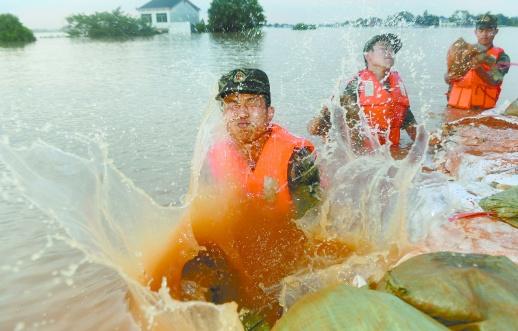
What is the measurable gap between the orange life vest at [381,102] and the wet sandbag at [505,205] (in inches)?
114

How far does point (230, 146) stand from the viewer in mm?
3840

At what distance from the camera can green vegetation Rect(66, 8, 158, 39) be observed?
49844 millimetres

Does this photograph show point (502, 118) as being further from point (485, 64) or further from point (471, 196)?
point (471, 196)

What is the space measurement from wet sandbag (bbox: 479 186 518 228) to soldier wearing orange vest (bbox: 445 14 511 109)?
638 centimetres

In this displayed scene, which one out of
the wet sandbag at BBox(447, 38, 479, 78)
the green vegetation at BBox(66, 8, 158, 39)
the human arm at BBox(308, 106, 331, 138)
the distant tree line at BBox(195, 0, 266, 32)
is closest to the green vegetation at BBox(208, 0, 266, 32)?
A: the distant tree line at BBox(195, 0, 266, 32)

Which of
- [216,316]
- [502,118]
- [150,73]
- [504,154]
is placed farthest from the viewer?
[150,73]

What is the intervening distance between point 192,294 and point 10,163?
1.97m

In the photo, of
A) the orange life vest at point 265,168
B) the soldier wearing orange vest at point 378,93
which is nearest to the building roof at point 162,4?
the soldier wearing orange vest at point 378,93

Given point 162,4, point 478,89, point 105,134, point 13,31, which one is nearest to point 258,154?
point 105,134

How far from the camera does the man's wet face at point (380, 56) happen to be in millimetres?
6500

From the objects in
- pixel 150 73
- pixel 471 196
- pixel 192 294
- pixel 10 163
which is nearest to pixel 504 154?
pixel 471 196

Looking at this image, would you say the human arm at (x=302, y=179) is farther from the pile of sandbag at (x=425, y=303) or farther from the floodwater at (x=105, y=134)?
the pile of sandbag at (x=425, y=303)

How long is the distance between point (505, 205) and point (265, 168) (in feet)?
6.53

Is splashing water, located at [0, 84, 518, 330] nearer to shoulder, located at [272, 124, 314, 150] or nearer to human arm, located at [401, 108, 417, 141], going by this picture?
shoulder, located at [272, 124, 314, 150]
